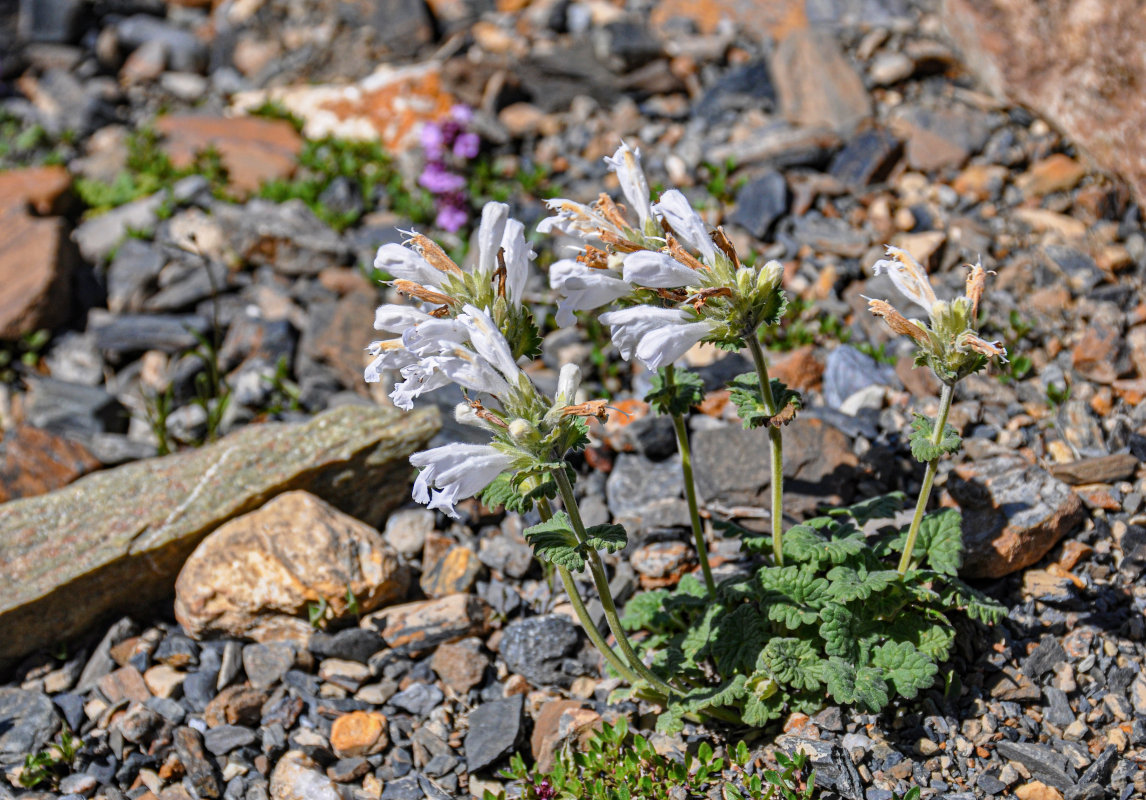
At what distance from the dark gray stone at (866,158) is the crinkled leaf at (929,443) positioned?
334 centimetres

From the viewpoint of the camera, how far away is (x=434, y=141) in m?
6.74

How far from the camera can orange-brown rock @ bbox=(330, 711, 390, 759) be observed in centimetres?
384

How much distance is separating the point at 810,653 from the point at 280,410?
3.43 meters

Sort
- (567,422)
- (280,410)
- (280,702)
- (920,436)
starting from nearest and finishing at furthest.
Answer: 1. (567,422)
2. (920,436)
3. (280,702)
4. (280,410)

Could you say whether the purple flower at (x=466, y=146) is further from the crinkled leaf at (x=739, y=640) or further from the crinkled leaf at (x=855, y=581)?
the crinkled leaf at (x=855, y=581)

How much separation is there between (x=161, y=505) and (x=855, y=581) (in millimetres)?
3138

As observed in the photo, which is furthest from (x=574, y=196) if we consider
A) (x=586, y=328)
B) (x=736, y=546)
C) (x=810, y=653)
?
(x=810, y=653)

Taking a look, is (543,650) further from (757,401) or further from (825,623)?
(757,401)

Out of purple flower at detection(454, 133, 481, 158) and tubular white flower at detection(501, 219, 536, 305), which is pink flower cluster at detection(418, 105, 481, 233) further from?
tubular white flower at detection(501, 219, 536, 305)

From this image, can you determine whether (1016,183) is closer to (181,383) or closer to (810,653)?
(810,653)

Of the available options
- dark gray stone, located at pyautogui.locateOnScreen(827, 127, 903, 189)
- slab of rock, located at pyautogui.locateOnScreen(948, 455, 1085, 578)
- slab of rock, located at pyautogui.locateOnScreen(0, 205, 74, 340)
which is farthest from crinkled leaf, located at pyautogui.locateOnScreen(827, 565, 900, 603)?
slab of rock, located at pyautogui.locateOnScreen(0, 205, 74, 340)

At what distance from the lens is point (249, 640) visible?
431 centimetres

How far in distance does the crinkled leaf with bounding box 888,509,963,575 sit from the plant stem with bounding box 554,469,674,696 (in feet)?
3.44

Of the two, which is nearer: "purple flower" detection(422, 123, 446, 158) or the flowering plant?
the flowering plant
